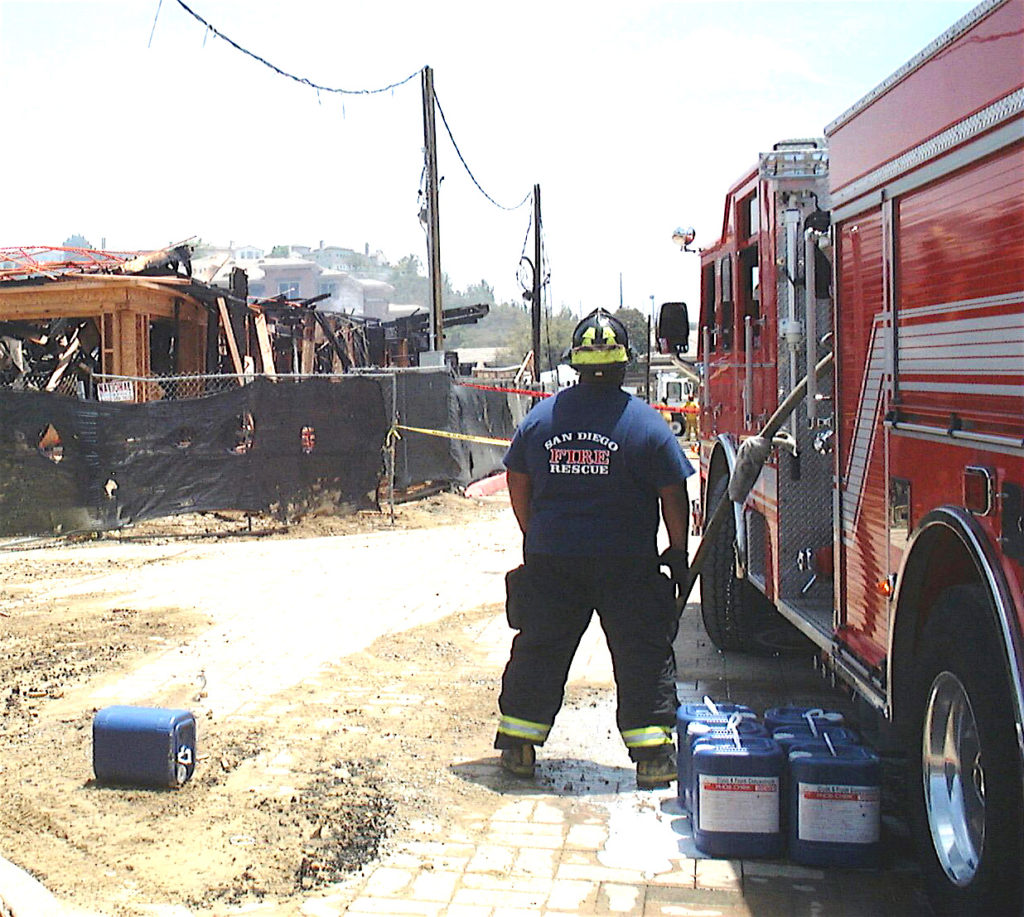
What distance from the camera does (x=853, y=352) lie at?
4883 mm

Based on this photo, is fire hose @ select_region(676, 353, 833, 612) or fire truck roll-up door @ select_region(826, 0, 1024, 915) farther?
fire hose @ select_region(676, 353, 833, 612)

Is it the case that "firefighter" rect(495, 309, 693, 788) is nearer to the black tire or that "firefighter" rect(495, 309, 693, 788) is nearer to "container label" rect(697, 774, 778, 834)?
"container label" rect(697, 774, 778, 834)

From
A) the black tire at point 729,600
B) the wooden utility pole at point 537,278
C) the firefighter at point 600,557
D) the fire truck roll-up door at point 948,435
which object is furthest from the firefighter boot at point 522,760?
the wooden utility pole at point 537,278

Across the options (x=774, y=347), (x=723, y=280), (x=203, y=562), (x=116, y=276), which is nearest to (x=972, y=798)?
(x=774, y=347)

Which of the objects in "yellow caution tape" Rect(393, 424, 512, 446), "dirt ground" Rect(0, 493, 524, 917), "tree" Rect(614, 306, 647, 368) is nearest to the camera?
"dirt ground" Rect(0, 493, 524, 917)

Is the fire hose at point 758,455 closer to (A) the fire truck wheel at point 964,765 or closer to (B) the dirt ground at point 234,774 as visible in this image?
(B) the dirt ground at point 234,774

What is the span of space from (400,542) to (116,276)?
22.7ft

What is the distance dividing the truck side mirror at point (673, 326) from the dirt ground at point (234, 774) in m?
2.47

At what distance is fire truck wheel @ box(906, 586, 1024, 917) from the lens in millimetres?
3238

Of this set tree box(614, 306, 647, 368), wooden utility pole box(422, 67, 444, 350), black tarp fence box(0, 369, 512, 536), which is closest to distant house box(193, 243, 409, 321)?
tree box(614, 306, 647, 368)

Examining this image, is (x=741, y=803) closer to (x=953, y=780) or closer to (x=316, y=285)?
(x=953, y=780)

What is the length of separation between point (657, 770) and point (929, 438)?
2.19 m

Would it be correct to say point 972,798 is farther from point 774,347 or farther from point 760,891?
point 774,347

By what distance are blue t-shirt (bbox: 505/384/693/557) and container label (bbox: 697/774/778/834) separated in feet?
3.84
